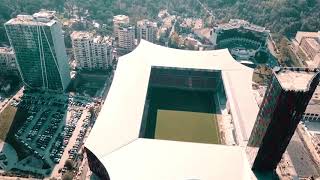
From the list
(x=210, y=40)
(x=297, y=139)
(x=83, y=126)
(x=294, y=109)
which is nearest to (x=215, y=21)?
(x=210, y=40)

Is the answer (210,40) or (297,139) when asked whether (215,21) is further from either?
(297,139)

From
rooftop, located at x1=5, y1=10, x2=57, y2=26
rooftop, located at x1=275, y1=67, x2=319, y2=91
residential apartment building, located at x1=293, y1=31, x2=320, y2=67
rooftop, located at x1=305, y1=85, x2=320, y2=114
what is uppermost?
rooftop, located at x1=275, y1=67, x2=319, y2=91

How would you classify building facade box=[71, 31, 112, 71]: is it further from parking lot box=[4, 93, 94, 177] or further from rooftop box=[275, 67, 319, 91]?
rooftop box=[275, 67, 319, 91]

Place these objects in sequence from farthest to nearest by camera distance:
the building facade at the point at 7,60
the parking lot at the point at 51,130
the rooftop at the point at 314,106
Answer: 1. the building facade at the point at 7,60
2. the rooftop at the point at 314,106
3. the parking lot at the point at 51,130

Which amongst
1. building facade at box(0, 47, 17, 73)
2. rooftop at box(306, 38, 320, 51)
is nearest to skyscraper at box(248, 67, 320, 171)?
rooftop at box(306, 38, 320, 51)

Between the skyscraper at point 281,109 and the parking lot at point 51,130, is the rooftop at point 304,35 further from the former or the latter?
the parking lot at point 51,130

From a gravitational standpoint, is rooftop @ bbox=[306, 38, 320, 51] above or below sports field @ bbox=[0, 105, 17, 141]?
A: above

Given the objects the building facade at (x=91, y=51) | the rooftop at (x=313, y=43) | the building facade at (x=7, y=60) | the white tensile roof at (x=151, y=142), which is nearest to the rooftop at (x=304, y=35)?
the rooftop at (x=313, y=43)
